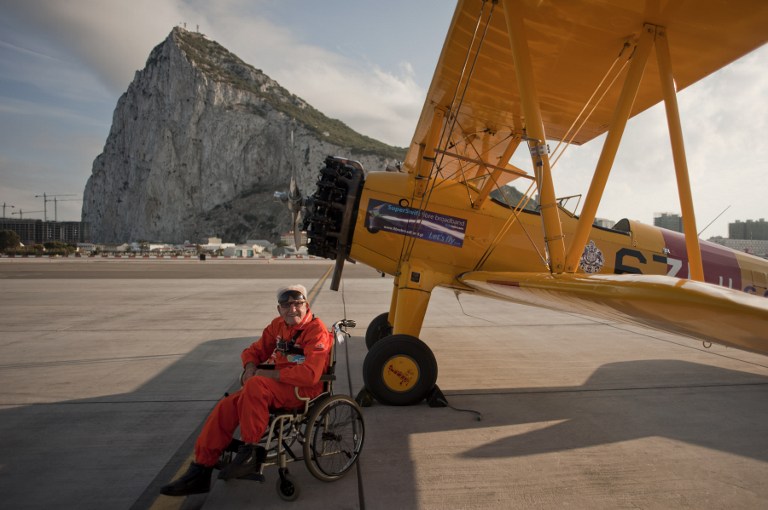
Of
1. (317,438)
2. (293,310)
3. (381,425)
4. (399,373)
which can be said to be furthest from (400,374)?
(293,310)

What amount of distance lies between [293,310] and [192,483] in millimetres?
Result: 1073

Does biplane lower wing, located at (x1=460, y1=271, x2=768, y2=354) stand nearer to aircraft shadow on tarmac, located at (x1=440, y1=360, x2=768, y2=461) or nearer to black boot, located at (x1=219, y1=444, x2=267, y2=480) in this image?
aircraft shadow on tarmac, located at (x1=440, y1=360, x2=768, y2=461)

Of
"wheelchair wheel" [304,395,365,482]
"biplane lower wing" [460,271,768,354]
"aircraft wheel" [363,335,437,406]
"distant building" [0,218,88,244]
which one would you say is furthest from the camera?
"distant building" [0,218,88,244]

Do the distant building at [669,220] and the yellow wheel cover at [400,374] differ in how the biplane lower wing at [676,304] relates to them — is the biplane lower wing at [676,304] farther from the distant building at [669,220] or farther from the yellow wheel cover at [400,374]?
the distant building at [669,220]

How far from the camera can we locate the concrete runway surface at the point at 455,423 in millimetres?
2557

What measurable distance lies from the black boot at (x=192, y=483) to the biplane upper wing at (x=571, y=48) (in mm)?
3474

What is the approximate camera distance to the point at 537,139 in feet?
11.7

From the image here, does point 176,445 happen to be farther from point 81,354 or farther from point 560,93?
point 560,93

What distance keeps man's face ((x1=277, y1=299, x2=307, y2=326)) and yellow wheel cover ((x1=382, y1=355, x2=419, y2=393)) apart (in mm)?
1464

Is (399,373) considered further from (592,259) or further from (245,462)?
(592,259)

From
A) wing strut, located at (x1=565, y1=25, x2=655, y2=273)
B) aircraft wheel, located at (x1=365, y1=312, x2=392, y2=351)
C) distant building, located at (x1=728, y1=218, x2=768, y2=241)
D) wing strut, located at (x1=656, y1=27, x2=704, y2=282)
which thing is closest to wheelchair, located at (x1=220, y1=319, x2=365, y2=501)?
wing strut, located at (x1=565, y1=25, x2=655, y2=273)

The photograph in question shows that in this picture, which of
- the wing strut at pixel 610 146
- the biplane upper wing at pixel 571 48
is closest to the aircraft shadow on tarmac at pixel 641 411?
the wing strut at pixel 610 146

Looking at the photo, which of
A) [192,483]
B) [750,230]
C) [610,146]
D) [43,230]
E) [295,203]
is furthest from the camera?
[43,230]

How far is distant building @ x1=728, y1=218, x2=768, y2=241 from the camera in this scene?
15.4 meters
